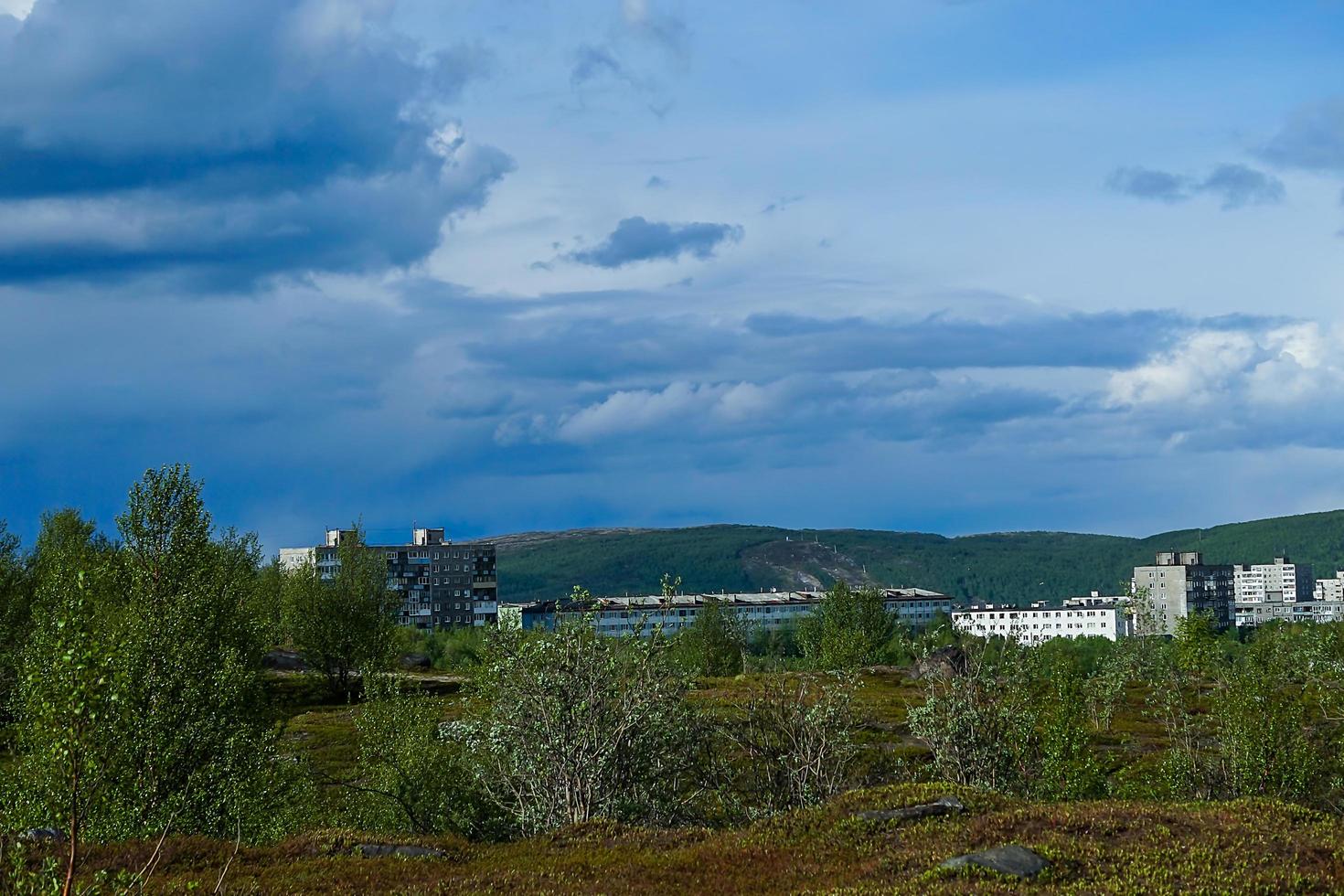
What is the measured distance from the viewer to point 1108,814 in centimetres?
2648

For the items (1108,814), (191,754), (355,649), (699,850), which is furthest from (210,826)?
(355,649)

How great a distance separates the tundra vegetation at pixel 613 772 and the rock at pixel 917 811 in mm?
220

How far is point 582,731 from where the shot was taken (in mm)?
33250

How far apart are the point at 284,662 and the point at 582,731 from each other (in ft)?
335

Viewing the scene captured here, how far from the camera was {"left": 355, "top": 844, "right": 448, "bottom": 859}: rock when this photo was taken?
27.9 meters

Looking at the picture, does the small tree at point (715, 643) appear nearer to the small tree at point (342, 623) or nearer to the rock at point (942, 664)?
the rock at point (942, 664)

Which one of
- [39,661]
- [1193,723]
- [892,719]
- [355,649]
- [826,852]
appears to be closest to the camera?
[826,852]

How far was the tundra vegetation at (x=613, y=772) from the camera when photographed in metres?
23.6

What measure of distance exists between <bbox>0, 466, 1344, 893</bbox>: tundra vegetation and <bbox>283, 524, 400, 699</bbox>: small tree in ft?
173

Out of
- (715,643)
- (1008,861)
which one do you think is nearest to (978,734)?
(1008,861)

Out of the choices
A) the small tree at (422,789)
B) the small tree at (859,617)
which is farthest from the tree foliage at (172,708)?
the small tree at (859,617)

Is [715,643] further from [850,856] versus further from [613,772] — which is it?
[850,856]

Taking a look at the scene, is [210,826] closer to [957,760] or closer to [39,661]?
[39,661]

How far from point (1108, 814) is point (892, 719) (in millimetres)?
60052
